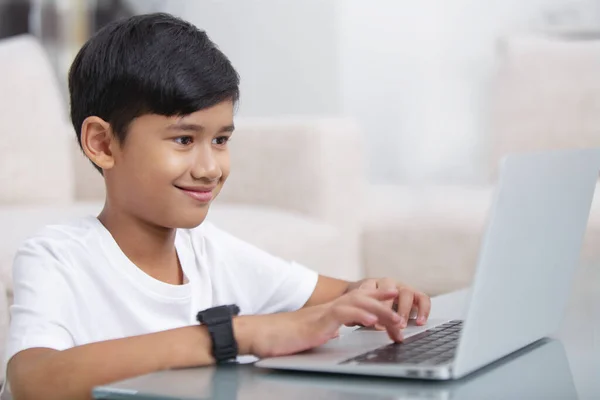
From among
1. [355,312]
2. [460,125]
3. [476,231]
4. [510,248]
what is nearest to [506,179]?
[510,248]

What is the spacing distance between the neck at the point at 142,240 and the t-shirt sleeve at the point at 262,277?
0.11 metres

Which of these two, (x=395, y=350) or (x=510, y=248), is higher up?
(x=510, y=248)

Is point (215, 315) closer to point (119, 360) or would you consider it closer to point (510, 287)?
point (119, 360)

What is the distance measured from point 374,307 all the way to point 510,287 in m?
0.11

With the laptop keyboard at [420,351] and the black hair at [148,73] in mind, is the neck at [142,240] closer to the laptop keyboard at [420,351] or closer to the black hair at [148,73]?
the black hair at [148,73]

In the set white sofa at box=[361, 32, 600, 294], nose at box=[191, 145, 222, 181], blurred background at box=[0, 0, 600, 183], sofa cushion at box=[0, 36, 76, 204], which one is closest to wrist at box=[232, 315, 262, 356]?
nose at box=[191, 145, 222, 181]

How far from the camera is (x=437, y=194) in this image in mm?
2432

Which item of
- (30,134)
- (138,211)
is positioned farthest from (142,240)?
(30,134)

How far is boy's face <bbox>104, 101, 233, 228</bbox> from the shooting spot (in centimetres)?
102

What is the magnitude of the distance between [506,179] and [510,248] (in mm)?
69

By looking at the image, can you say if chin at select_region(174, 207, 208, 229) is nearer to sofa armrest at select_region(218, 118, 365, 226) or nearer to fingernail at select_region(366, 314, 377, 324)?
fingernail at select_region(366, 314, 377, 324)

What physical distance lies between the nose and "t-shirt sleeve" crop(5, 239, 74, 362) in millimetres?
168

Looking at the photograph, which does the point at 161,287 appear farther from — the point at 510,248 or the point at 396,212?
the point at 396,212

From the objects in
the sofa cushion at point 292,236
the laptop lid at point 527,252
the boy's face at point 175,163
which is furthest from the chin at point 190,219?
the sofa cushion at point 292,236
